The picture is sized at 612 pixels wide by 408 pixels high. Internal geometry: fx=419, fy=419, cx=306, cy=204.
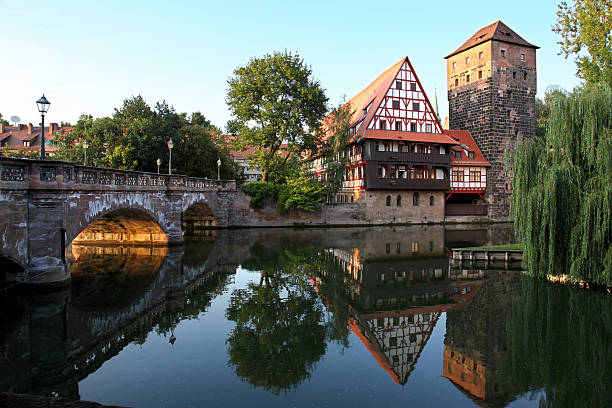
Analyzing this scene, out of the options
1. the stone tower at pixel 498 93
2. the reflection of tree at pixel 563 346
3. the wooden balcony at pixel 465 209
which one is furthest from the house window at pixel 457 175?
the reflection of tree at pixel 563 346

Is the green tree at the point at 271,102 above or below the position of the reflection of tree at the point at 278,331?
above

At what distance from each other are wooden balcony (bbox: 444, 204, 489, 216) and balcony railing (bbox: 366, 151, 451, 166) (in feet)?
15.6

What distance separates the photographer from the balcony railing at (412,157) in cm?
3681

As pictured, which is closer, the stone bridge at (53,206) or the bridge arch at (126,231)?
the stone bridge at (53,206)

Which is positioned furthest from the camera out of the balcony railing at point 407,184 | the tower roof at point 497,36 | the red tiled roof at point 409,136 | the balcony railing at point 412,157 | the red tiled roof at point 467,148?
the red tiled roof at point 467,148

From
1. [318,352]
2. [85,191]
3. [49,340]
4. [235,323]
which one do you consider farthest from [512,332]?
[85,191]

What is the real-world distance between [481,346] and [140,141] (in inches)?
1247

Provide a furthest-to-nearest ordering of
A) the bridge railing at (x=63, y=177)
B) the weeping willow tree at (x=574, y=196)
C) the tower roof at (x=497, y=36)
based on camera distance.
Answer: the tower roof at (x=497, y=36) < the weeping willow tree at (x=574, y=196) < the bridge railing at (x=63, y=177)

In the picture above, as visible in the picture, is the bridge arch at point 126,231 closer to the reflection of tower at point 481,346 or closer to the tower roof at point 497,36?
the reflection of tower at point 481,346

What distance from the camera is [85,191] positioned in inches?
534

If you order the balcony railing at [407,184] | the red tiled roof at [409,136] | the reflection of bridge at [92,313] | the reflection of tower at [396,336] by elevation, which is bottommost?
the reflection of tower at [396,336]

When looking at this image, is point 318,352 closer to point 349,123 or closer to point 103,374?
point 103,374

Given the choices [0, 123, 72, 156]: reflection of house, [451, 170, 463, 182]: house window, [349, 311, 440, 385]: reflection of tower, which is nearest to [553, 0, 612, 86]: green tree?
[349, 311, 440, 385]: reflection of tower

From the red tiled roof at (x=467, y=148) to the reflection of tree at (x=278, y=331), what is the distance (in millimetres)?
30568
